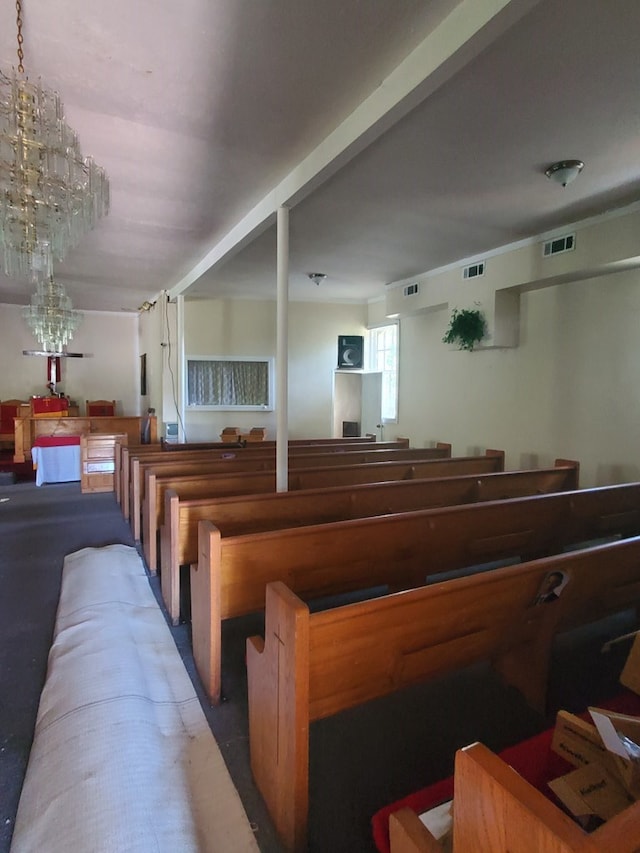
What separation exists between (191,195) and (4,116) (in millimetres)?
1263

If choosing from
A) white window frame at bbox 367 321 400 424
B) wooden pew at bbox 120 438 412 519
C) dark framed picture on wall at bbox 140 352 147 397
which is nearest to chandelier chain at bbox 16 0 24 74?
wooden pew at bbox 120 438 412 519

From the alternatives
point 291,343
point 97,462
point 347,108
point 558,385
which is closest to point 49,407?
point 97,462

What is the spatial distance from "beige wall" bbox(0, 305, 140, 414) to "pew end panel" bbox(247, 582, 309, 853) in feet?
27.5

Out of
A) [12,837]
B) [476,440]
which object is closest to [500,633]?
[12,837]

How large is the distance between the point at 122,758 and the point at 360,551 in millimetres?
1056

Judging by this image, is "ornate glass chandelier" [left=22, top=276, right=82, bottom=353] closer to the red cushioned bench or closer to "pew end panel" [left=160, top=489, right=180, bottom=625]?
"pew end panel" [left=160, top=489, right=180, bottom=625]

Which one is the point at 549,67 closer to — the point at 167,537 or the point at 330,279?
the point at 167,537

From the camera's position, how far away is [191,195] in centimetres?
324

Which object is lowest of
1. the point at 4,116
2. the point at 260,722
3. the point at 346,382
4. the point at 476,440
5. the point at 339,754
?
the point at 339,754

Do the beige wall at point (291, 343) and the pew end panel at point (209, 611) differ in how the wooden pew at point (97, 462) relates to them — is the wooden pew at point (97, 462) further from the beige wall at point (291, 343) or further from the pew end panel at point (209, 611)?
the pew end panel at point (209, 611)

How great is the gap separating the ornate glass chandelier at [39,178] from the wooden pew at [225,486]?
5.20 ft

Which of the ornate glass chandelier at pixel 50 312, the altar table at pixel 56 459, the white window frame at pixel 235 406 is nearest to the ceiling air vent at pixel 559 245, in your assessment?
the white window frame at pixel 235 406

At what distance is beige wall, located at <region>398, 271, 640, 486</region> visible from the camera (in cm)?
354

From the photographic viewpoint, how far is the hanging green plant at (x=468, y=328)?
14.8 feet
